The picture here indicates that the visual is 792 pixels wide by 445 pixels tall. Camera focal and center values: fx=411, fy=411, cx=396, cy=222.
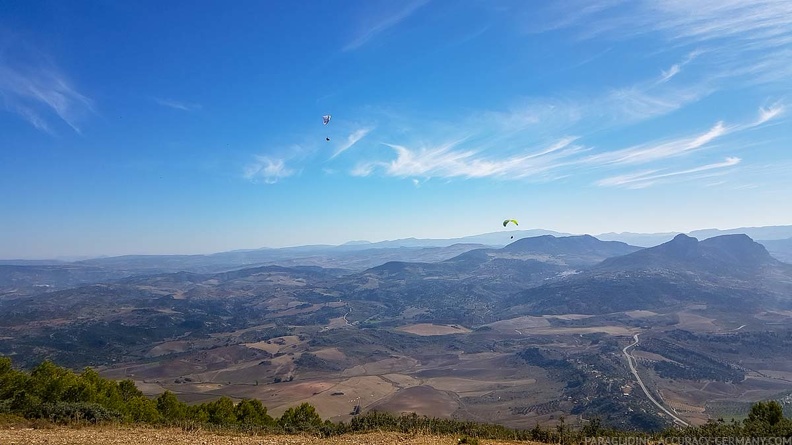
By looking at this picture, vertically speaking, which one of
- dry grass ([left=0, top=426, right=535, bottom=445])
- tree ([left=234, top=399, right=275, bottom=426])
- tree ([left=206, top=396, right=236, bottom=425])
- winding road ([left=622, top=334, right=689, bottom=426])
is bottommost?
winding road ([left=622, top=334, right=689, bottom=426])

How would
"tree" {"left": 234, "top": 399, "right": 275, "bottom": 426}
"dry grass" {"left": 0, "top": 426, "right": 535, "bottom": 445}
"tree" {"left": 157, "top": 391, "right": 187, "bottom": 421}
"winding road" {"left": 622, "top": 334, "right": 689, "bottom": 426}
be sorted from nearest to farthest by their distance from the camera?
"dry grass" {"left": 0, "top": 426, "right": 535, "bottom": 445}
"tree" {"left": 157, "top": 391, "right": 187, "bottom": 421}
"tree" {"left": 234, "top": 399, "right": 275, "bottom": 426}
"winding road" {"left": 622, "top": 334, "right": 689, "bottom": 426}

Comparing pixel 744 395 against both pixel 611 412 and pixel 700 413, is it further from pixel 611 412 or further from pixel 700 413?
pixel 611 412

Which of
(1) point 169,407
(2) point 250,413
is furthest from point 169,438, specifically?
(1) point 169,407

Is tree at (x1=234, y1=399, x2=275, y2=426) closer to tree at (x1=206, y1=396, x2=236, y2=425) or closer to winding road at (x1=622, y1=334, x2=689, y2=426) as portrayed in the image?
tree at (x1=206, y1=396, x2=236, y2=425)

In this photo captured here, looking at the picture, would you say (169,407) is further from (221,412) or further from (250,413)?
(250,413)

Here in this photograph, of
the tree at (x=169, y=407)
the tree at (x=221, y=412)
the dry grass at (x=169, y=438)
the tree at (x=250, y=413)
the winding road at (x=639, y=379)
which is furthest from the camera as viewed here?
the winding road at (x=639, y=379)

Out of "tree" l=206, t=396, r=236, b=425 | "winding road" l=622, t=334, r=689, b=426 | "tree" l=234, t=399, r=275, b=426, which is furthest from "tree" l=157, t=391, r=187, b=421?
"winding road" l=622, t=334, r=689, b=426

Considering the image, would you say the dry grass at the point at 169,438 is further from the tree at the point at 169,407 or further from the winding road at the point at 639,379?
the winding road at the point at 639,379

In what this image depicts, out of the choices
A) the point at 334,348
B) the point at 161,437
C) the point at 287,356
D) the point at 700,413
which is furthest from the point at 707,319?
the point at 161,437

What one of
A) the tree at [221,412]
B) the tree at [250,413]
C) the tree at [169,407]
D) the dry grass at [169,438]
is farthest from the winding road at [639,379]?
the tree at [169,407]
